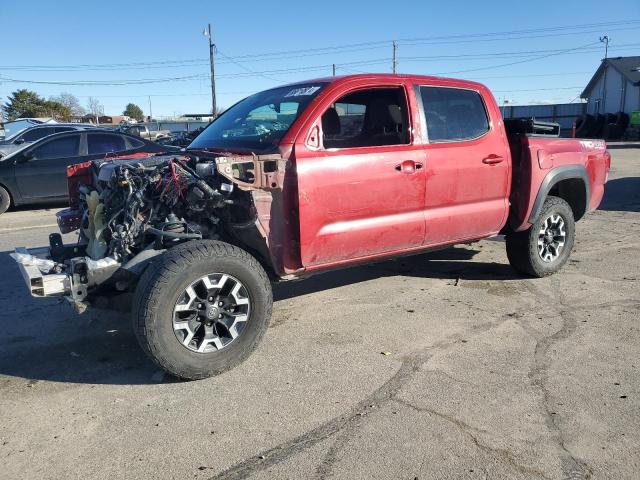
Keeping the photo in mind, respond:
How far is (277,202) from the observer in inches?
154

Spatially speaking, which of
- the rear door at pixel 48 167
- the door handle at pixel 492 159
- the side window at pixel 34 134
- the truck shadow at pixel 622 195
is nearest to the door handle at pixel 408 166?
the door handle at pixel 492 159

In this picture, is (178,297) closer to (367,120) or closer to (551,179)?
(367,120)

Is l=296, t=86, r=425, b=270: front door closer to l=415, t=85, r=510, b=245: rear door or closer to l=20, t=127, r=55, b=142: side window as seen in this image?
l=415, t=85, r=510, b=245: rear door

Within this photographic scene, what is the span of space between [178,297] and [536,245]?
378 cm

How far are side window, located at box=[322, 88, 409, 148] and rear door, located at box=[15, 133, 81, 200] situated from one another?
7.97 meters

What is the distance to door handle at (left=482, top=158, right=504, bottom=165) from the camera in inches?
197

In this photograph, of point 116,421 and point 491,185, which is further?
point 491,185

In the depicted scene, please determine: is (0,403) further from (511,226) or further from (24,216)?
(24,216)

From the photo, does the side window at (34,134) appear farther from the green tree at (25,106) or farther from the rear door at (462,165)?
the green tree at (25,106)

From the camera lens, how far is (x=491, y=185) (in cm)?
507

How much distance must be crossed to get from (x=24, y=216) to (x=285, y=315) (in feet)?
25.8

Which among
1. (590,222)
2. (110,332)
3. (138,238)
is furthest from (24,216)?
(590,222)

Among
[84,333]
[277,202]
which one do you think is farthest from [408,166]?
[84,333]

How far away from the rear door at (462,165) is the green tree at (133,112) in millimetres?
98186
